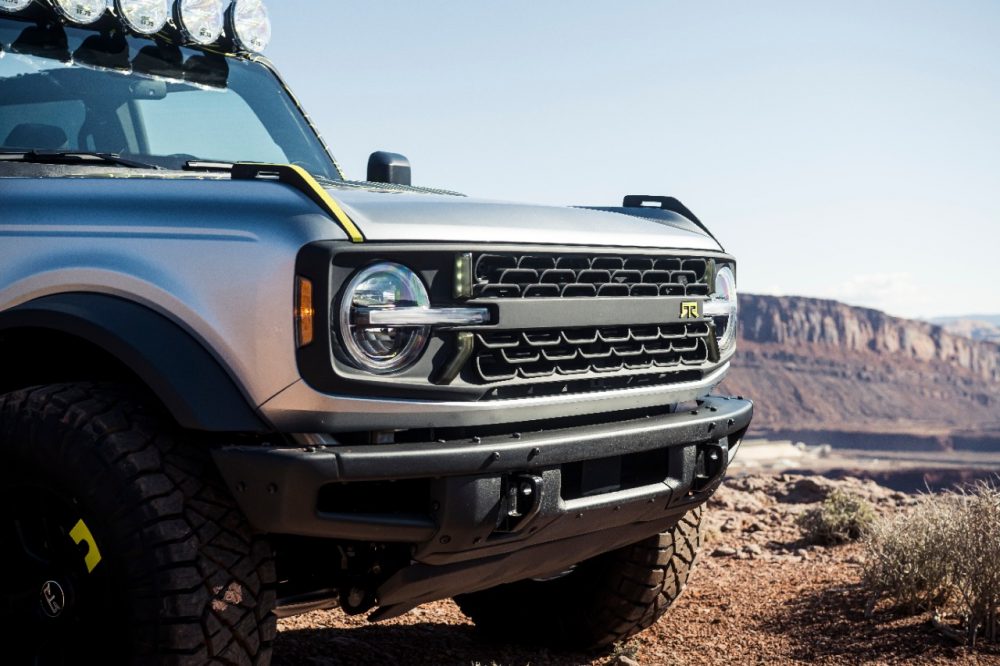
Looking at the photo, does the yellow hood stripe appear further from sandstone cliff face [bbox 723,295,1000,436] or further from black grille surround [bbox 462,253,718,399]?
A: sandstone cliff face [bbox 723,295,1000,436]

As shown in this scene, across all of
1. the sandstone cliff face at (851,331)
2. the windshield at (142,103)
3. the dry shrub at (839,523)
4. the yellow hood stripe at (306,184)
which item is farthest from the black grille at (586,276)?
the sandstone cliff face at (851,331)

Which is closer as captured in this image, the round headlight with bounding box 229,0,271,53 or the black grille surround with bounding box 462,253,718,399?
the black grille surround with bounding box 462,253,718,399

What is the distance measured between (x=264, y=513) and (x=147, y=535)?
30 cm

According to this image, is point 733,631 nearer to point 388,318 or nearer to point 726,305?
point 726,305

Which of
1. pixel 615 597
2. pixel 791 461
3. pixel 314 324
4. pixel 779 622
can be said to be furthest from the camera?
pixel 791 461

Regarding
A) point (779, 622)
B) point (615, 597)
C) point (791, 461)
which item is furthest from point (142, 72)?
point (791, 461)

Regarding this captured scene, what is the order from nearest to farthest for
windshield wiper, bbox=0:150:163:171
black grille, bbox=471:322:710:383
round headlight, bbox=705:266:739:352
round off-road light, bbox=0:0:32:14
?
1. black grille, bbox=471:322:710:383
2. windshield wiper, bbox=0:150:163:171
3. round off-road light, bbox=0:0:32:14
4. round headlight, bbox=705:266:739:352

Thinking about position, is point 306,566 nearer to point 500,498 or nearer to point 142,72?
point 500,498

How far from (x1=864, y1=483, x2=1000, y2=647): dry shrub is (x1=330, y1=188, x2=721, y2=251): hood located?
248cm

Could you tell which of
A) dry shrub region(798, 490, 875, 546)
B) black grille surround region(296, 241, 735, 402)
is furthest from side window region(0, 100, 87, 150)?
dry shrub region(798, 490, 875, 546)

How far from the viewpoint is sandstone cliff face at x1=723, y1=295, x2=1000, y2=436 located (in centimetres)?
12194

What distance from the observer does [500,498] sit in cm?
310

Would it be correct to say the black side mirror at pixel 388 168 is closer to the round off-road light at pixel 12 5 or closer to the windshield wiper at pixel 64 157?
the windshield wiper at pixel 64 157

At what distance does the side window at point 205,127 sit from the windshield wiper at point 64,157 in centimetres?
45
